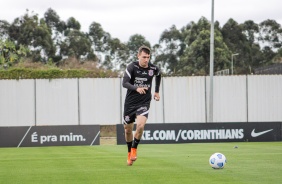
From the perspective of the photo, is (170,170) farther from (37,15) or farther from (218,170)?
(37,15)

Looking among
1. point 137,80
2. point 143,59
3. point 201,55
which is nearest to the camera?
point 143,59

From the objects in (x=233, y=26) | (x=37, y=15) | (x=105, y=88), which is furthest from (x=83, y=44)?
(x=105, y=88)

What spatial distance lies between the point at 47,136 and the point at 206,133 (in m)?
7.44

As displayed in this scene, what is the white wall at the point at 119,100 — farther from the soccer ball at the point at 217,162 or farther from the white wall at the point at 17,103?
the soccer ball at the point at 217,162

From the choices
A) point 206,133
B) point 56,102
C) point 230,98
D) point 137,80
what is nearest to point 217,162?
point 137,80

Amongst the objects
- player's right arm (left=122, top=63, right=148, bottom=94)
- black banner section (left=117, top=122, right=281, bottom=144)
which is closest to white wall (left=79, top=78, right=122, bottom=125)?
black banner section (left=117, top=122, right=281, bottom=144)

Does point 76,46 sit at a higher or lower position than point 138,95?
higher

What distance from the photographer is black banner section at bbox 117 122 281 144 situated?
104 feet

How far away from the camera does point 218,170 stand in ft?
41.8

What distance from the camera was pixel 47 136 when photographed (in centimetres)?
3155

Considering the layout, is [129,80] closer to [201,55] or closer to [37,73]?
[37,73]

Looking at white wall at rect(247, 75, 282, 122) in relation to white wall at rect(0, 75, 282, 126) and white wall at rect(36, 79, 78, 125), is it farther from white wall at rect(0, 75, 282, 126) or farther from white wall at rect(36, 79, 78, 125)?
white wall at rect(36, 79, 78, 125)

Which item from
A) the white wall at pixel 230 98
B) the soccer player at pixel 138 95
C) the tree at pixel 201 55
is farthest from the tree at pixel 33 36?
the soccer player at pixel 138 95

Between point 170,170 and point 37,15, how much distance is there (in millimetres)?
64199
